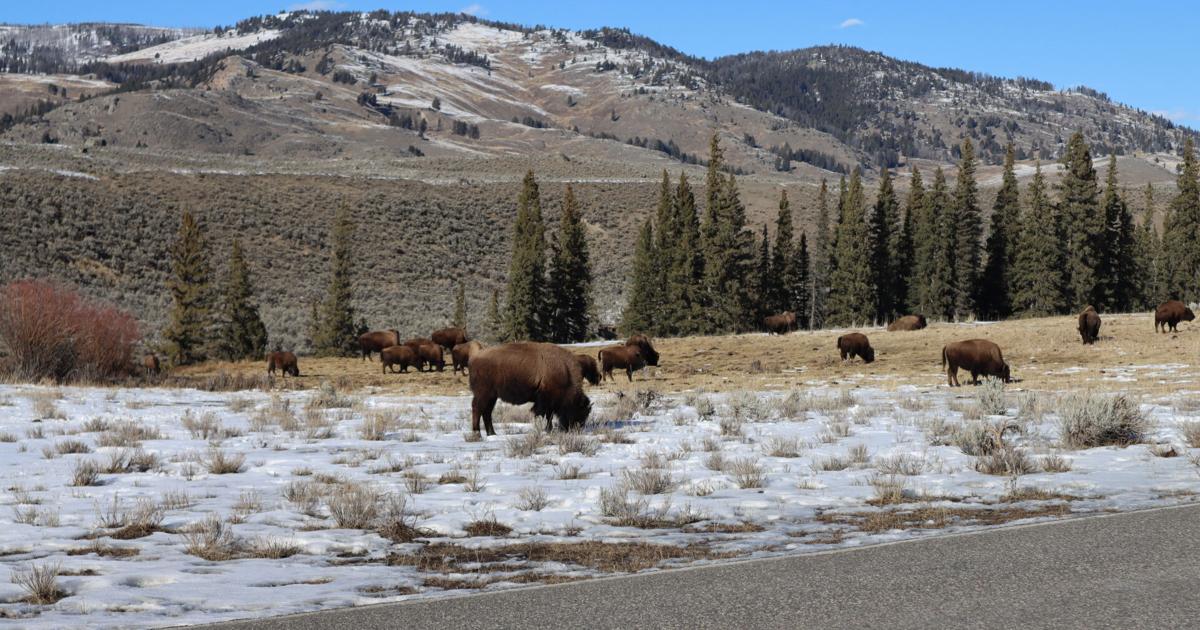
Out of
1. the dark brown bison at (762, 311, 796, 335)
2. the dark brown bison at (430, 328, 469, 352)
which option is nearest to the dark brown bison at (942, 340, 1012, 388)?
the dark brown bison at (430, 328, 469, 352)

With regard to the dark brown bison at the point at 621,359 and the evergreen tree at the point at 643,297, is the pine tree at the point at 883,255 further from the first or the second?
the dark brown bison at the point at 621,359

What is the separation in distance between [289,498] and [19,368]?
61.0 feet

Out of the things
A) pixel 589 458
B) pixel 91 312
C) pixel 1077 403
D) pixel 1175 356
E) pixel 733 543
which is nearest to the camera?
pixel 733 543

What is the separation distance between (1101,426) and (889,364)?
835 inches

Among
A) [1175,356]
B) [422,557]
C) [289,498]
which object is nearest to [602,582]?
[422,557]

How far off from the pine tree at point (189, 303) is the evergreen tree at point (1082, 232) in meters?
54.5

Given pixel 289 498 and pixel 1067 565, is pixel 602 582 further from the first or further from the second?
pixel 289 498

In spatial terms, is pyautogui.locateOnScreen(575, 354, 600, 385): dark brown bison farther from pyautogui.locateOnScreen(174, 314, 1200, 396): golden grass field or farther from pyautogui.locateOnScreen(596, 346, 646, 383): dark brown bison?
pyautogui.locateOnScreen(596, 346, 646, 383): dark brown bison

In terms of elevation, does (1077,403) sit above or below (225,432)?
above

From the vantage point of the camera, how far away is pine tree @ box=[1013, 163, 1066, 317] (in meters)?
66.4

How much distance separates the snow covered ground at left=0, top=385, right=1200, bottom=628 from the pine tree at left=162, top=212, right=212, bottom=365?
3602cm

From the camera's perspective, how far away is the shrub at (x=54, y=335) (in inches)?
952

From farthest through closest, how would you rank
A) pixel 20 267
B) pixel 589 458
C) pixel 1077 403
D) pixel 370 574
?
pixel 20 267
pixel 1077 403
pixel 589 458
pixel 370 574

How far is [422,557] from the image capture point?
288 inches
